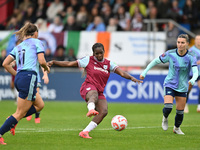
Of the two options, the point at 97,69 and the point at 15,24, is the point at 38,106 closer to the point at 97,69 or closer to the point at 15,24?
the point at 97,69

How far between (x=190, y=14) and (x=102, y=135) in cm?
1419

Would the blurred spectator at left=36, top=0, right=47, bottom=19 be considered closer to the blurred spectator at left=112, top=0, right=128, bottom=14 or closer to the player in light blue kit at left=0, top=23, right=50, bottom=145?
the blurred spectator at left=112, top=0, right=128, bottom=14

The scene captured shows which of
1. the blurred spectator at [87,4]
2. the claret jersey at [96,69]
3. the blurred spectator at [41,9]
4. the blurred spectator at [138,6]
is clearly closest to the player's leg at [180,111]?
the claret jersey at [96,69]

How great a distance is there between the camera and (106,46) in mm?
22391

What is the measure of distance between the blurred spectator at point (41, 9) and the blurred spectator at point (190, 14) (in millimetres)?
7322

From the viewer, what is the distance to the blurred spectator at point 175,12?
23.3 meters

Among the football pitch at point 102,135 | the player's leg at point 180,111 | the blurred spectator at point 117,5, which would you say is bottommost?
the football pitch at point 102,135

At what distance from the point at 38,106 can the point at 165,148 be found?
2.66 m

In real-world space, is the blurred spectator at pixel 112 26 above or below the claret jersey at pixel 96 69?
above

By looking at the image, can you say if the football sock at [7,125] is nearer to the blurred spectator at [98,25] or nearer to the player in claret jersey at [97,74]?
the player in claret jersey at [97,74]

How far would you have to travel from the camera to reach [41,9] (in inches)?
1000

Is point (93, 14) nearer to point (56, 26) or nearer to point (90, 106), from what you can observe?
point (56, 26)

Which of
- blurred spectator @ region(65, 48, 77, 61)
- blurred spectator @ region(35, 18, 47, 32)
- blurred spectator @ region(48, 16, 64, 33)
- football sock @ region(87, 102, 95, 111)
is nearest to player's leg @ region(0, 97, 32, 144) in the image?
football sock @ region(87, 102, 95, 111)

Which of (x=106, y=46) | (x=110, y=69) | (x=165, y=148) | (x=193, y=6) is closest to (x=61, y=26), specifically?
(x=106, y=46)
